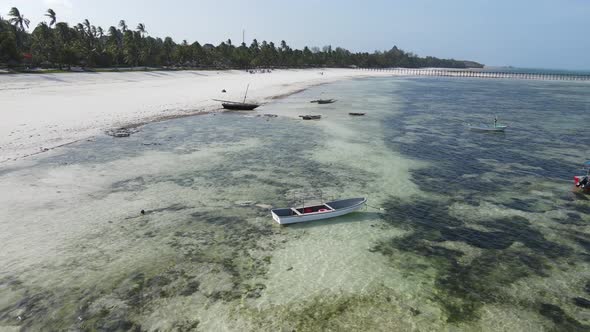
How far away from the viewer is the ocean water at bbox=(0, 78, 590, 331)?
13953mm

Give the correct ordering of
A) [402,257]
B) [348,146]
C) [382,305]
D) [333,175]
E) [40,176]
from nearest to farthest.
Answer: [382,305]
[402,257]
[40,176]
[333,175]
[348,146]

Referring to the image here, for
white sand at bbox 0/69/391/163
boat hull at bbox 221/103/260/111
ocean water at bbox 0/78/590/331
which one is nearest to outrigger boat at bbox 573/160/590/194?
ocean water at bbox 0/78/590/331

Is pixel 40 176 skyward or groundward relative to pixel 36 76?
groundward

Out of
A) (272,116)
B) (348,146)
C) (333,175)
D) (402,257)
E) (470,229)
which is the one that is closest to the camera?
(402,257)

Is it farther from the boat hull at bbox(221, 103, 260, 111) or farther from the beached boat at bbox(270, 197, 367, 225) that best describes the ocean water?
the boat hull at bbox(221, 103, 260, 111)

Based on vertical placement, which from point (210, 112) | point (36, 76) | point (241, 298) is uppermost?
point (36, 76)

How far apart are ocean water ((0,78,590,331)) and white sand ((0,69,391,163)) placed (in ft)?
15.7

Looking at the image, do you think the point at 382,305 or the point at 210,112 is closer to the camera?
the point at 382,305

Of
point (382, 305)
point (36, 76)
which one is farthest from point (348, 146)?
point (36, 76)

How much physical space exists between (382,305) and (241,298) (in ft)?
18.2

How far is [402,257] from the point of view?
18031mm

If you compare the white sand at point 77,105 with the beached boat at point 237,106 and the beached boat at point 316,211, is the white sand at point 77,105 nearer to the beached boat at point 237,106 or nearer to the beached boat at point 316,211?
the beached boat at point 237,106

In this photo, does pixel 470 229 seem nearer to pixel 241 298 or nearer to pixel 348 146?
pixel 241 298

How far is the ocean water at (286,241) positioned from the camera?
13953 millimetres
